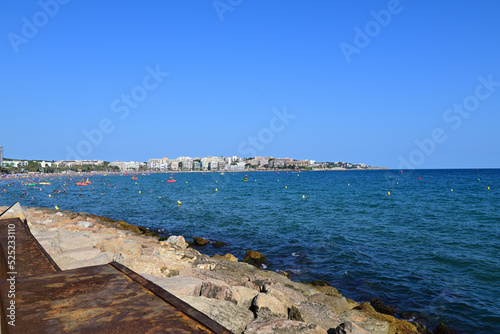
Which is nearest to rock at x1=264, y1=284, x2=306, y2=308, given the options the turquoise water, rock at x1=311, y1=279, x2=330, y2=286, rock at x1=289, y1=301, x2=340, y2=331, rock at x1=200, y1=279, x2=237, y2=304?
rock at x1=289, y1=301, x2=340, y2=331

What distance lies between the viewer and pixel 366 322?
331 inches

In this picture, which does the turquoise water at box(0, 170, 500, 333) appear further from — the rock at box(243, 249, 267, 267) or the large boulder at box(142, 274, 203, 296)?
the large boulder at box(142, 274, 203, 296)

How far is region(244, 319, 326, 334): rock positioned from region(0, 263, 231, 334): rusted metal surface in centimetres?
278

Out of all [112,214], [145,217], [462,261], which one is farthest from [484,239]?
[112,214]

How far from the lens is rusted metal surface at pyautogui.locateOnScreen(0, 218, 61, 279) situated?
4.47 metres

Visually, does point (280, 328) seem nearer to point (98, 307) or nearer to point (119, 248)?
point (98, 307)

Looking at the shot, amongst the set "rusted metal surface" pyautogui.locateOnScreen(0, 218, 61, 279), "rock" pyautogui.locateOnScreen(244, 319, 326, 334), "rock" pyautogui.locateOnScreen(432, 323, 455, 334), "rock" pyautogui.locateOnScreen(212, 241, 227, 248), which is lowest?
"rock" pyautogui.locateOnScreen(212, 241, 227, 248)

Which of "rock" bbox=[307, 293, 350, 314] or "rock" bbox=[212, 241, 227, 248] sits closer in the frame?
"rock" bbox=[307, 293, 350, 314]

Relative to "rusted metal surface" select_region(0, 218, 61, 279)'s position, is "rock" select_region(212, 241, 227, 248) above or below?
below

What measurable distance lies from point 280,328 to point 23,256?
454 cm

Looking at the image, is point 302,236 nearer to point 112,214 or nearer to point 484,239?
point 484,239

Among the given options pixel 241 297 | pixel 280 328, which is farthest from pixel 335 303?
pixel 280 328

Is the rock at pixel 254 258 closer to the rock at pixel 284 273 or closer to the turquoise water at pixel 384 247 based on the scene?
the turquoise water at pixel 384 247

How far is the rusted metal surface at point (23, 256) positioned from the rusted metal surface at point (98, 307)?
2.28 ft
